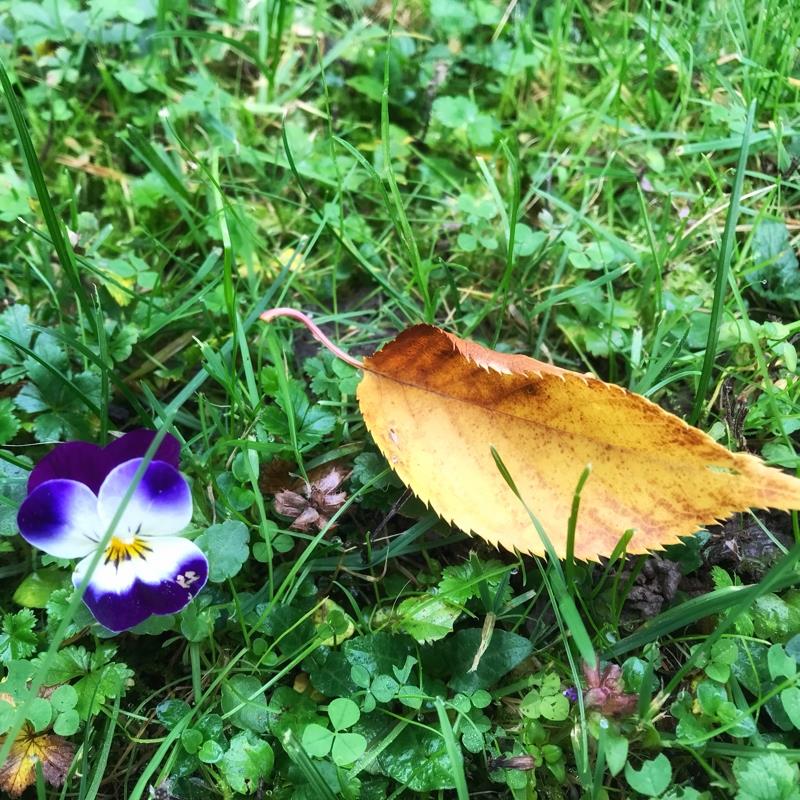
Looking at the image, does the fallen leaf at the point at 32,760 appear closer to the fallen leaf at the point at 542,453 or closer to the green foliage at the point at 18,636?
the green foliage at the point at 18,636

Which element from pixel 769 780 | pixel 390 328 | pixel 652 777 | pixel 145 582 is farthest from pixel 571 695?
pixel 390 328

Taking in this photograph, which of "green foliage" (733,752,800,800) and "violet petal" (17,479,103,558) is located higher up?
"violet petal" (17,479,103,558)

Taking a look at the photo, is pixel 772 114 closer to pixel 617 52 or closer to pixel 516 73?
pixel 617 52

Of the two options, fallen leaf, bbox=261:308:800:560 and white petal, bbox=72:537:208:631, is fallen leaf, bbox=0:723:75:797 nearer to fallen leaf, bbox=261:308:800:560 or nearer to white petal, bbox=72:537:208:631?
white petal, bbox=72:537:208:631

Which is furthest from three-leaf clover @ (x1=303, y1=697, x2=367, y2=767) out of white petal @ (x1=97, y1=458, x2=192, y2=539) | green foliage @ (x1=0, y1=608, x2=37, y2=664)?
green foliage @ (x1=0, y1=608, x2=37, y2=664)

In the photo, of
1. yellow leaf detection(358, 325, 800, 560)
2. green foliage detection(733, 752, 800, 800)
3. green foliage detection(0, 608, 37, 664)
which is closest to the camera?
green foliage detection(733, 752, 800, 800)

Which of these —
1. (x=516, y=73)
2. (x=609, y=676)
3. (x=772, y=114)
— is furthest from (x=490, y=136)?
(x=609, y=676)

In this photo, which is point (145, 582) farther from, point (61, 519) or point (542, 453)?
point (542, 453)
